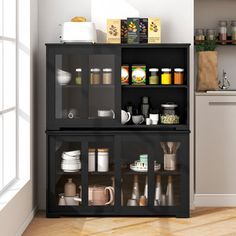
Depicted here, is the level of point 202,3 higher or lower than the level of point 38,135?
higher

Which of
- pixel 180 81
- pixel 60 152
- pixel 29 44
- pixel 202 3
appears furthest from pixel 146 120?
pixel 202 3

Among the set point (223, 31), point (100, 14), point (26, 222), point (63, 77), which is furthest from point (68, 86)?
point (223, 31)

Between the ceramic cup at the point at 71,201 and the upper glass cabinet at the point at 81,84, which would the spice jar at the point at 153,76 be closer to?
the upper glass cabinet at the point at 81,84

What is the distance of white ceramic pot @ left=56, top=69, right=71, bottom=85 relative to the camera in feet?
16.0

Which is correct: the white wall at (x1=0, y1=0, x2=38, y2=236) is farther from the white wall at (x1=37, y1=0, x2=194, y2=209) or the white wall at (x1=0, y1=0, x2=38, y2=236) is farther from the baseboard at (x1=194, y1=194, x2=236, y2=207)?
the baseboard at (x1=194, y1=194, x2=236, y2=207)

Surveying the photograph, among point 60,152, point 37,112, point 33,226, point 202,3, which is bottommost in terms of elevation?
point 33,226

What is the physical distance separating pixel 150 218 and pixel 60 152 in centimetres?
93

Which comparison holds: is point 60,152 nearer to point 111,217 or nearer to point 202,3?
point 111,217

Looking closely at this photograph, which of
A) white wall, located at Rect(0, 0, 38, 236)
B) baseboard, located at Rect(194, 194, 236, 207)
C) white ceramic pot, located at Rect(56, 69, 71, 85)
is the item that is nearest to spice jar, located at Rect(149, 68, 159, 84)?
white ceramic pot, located at Rect(56, 69, 71, 85)

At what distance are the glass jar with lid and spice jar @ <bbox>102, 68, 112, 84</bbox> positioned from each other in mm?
524

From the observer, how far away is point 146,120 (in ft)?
16.4

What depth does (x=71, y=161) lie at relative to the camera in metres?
4.89

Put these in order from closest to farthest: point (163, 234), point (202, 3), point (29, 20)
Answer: point (163, 234) < point (29, 20) < point (202, 3)

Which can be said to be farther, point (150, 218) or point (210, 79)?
point (210, 79)
